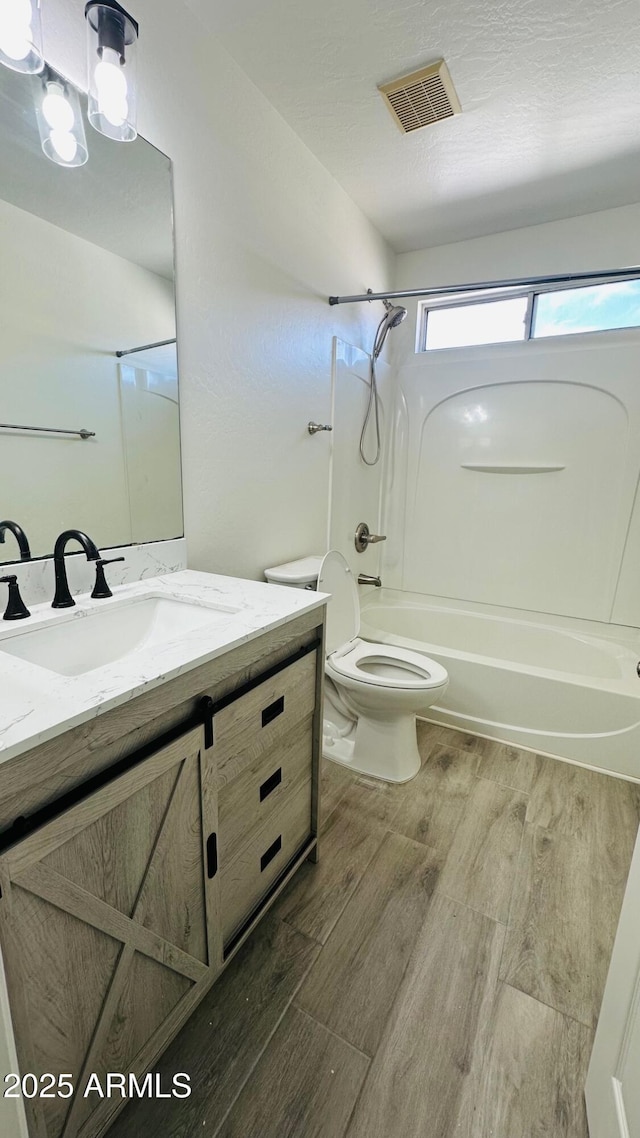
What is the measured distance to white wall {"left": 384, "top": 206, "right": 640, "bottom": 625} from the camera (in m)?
2.25

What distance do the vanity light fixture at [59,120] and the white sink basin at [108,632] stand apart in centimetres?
103

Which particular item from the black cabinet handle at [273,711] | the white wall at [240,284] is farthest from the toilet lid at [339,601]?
the black cabinet handle at [273,711]

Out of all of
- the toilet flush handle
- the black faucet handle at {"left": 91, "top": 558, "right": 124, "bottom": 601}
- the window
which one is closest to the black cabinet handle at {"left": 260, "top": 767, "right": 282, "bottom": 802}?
the black faucet handle at {"left": 91, "top": 558, "right": 124, "bottom": 601}

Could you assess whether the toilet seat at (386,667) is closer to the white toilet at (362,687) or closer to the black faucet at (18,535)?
the white toilet at (362,687)

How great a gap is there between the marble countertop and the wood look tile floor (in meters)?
0.90

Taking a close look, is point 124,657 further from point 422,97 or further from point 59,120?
point 422,97

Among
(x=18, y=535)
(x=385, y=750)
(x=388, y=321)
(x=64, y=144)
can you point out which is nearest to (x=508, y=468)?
(x=388, y=321)

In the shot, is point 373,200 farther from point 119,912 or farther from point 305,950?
point 305,950

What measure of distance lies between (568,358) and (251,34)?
191 centimetres

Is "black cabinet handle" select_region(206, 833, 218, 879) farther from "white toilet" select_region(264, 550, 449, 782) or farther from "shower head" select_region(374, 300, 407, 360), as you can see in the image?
"shower head" select_region(374, 300, 407, 360)

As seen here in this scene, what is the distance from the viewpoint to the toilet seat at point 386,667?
1.68 metres

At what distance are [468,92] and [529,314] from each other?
1183mm

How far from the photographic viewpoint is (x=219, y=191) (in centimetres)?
135

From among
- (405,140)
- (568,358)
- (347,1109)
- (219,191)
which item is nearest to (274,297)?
(219,191)
